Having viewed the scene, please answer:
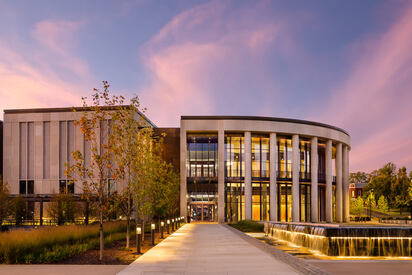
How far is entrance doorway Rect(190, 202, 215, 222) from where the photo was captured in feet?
178

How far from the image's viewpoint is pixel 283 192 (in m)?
56.2

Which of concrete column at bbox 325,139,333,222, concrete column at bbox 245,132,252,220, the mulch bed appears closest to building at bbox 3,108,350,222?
concrete column at bbox 245,132,252,220

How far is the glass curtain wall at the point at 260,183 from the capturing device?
54.1m

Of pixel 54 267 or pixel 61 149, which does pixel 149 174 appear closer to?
pixel 54 267

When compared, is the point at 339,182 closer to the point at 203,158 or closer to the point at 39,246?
the point at 203,158

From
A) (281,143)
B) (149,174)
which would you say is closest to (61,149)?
(281,143)

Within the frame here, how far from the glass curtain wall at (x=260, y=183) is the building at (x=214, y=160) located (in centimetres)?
13

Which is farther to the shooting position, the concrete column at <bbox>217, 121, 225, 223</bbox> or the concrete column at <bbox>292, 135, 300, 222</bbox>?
the concrete column at <bbox>292, 135, 300, 222</bbox>

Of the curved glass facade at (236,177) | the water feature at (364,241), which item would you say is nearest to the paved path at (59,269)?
the water feature at (364,241)

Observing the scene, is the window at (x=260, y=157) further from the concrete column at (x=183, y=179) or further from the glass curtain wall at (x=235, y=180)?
the concrete column at (x=183, y=179)

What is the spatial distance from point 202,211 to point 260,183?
349 inches

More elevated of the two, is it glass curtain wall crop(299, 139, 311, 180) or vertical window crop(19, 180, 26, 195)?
glass curtain wall crop(299, 139, 311, 180)

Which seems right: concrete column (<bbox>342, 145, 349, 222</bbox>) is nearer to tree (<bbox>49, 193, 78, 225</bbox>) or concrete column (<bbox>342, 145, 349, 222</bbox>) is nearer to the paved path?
tree (<bbox>49, 193, 78, 225</bbox>)

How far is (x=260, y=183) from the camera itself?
2149 inches
